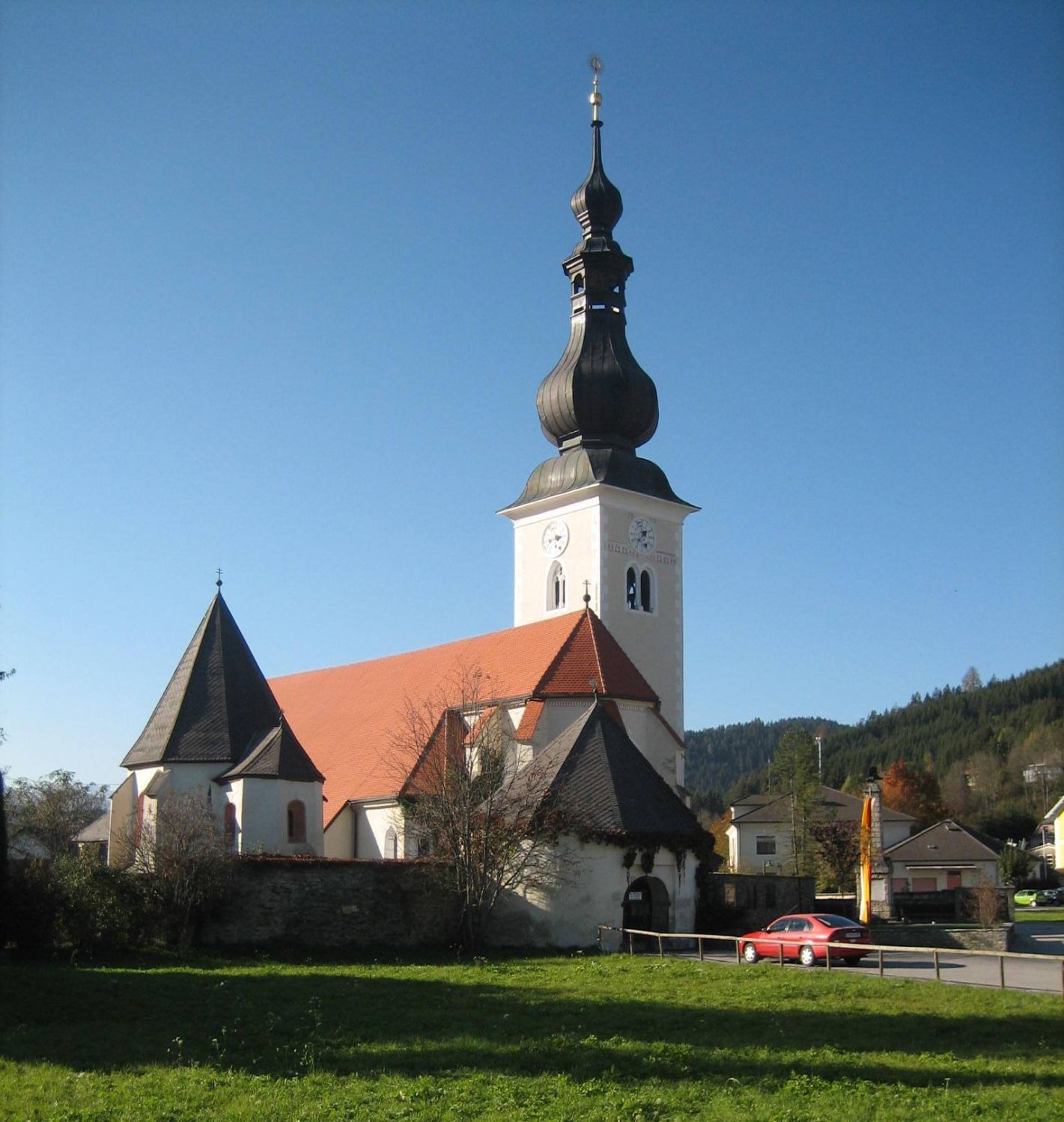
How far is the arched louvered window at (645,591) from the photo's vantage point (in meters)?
49.8

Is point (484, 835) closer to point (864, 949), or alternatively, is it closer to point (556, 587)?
point (864, 949)

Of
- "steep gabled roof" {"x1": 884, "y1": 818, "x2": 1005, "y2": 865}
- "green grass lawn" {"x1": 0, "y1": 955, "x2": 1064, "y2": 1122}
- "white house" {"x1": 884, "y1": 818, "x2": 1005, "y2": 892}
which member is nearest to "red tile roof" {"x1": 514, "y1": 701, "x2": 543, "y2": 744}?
"green grass lawn" {"x1": 0, "y1": 955, "x2": 1064, "y2": 1122}

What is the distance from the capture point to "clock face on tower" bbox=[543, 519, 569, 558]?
164 ft

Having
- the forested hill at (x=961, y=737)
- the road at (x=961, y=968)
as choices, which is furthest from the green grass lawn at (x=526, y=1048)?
the forested hill at (x=961, y=737)

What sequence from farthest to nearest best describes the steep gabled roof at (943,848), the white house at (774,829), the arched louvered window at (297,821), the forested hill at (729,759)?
the forested hill at (729,759)
the white house at (774,829)
the steep gabled roof at (943,848)
the arched louvered window at (297,821)

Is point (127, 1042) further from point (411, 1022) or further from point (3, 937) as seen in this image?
point (3, 937)

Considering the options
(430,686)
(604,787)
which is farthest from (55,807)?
(604,787)

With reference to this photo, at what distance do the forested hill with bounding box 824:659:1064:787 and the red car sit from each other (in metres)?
101

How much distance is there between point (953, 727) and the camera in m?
149

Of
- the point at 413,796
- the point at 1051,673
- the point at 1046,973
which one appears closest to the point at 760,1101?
the point at 1046,973

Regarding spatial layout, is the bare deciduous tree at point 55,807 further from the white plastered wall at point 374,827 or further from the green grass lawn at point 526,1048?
the green grass lawn at point 526,1048

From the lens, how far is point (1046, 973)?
22953 mm

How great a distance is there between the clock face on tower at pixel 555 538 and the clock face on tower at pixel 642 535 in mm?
2318

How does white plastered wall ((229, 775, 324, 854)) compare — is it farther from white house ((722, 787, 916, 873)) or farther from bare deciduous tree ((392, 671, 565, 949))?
white house ((722, 787, 916, 873))
